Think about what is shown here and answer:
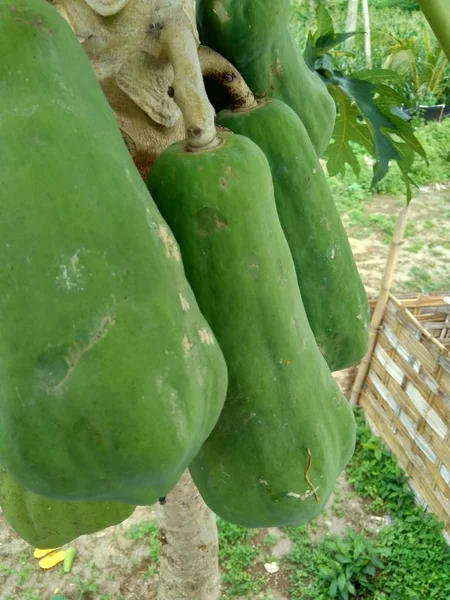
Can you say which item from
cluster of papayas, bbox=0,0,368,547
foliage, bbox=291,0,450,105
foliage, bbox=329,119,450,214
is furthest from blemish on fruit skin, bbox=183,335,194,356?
foliage, bbox=291,0,450,105

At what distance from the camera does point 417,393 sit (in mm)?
3096

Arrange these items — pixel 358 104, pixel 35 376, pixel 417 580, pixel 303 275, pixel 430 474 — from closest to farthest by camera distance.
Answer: pixel 35 376, pixel 303 275, pixel 358 104, pixel 417 580, pixel 430 474

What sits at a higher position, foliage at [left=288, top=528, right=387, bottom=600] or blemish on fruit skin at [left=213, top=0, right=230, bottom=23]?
blemish on fruit skin at [left=213, top=0, right=230, bottom=23]

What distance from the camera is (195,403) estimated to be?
66cm

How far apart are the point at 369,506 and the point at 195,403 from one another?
9.10 ft

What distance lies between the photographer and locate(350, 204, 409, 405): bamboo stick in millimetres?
3079

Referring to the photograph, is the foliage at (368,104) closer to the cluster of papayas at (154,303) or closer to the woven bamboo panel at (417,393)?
the cluster of papayas at (154,303)

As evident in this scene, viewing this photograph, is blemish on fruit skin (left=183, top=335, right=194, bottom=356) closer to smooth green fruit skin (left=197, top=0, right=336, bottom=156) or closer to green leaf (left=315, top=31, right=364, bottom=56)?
smooth green fruit skin (left=197, top=0, right=336, bottom=156)

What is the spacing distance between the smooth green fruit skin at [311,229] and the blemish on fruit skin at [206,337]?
0.86 ft

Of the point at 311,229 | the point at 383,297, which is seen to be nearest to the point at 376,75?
the point at 311,229

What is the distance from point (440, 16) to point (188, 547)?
1204 mm

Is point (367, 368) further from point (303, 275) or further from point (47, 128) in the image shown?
point (47, 128)

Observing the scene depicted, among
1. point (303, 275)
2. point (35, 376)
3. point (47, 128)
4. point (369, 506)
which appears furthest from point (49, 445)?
point (369, 506)

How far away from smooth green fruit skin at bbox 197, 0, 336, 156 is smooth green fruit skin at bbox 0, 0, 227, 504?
320 millimetres
